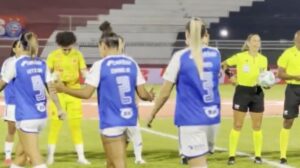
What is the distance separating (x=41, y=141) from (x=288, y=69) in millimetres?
5587

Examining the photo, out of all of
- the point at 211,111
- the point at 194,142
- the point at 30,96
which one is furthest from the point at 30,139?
the point at 211,111

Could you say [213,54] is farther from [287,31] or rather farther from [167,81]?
[287,31]

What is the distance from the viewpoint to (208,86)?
707 cm

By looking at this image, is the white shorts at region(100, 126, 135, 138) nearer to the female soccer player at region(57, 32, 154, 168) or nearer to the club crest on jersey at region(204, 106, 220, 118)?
the female soccer player at region(57, 32, 154, 168)

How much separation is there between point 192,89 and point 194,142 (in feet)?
1.72

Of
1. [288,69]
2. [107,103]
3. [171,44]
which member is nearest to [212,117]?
[107,103]

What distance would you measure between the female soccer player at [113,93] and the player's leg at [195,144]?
79 centimetres

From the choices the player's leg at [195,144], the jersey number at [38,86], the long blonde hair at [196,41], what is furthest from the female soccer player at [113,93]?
the jersey number at [38,86]

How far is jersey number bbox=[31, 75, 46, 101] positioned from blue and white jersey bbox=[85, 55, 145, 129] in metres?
1.27

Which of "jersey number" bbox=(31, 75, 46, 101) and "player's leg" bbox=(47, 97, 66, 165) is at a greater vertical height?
"jersey number" bbox=(31, 75, 46, 101)

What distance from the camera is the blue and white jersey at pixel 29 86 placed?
854 cm

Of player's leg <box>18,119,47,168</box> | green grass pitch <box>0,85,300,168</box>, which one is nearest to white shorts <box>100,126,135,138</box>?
player's leg <box>18,119,47,168</box>

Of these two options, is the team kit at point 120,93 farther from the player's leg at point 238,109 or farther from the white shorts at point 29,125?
the player's leg at point 238,109

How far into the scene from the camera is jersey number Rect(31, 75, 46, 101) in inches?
337
